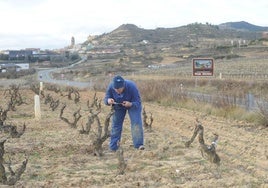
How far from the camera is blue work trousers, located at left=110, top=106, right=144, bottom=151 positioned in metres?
9.77

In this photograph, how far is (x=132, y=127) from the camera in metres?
9.80

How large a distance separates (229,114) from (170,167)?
9607 millimetres

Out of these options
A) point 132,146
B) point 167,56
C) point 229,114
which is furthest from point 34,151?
point 167,56

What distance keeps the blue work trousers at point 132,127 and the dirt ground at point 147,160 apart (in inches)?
8.1

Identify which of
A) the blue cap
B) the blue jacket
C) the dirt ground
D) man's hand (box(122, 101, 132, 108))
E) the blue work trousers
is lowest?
the dirt ground

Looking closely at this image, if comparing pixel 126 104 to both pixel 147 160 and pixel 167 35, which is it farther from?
pixel 167 35

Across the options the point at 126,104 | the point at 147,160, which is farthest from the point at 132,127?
the point at 147,160

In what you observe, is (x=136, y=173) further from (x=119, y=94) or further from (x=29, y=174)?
(x=119, y=94)

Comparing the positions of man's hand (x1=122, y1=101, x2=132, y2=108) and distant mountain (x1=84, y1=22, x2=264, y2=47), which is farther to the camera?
distant mountain (x1=84, y1=22, x2=264, y2=47)

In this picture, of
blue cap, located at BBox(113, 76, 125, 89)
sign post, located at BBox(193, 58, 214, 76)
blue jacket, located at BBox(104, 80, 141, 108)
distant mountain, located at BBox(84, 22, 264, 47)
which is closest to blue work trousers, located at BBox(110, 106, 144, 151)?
blue jacket, located at BBox(104, 80, 141, 108)

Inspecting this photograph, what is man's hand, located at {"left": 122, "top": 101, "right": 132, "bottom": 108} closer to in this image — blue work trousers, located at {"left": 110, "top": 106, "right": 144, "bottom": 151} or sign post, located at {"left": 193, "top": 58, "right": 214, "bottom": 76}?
blue work trousers, located at {"left": 110, "top": 106, "right": 144, "bottom": 151}

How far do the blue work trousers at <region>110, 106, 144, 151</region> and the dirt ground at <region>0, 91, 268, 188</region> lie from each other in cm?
21

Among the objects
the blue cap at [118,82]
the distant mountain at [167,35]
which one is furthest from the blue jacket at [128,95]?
the distant mountain at [167,35]

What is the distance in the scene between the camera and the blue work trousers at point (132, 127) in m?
9.77
